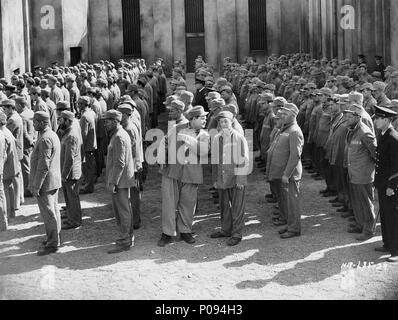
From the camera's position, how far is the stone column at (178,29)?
3625cm

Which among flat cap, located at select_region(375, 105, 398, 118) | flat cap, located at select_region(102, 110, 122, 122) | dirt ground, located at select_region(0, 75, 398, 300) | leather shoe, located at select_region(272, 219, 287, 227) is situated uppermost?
flat cap, located at select_region(102, 110, 122, 122)

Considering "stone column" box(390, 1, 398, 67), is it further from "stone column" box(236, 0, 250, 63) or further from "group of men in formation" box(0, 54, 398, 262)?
"stone column" box(236, 0, 250, 63)

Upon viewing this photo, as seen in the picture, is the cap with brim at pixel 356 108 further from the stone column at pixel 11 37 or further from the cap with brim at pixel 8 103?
the stone column at pixel 11 37

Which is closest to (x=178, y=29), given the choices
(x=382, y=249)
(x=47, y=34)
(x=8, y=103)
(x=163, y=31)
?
(x=163, y=31)

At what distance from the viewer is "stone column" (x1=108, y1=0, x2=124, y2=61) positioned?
119 ft

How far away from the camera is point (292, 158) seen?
10812 millimetres

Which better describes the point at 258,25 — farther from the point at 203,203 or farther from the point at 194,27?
the point at 203,203

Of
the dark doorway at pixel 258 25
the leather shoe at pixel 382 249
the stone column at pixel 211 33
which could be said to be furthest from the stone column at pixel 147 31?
the leather shoe at pixel 382 249

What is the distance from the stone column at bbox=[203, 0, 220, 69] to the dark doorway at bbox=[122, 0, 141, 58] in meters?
3.70

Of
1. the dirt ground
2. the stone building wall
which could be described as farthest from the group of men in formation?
the stone building wall

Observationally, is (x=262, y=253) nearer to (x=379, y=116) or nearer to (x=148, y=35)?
(x=379, y=116)

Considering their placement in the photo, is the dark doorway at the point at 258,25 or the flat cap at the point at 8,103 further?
the dark doorway at the point at 258,25

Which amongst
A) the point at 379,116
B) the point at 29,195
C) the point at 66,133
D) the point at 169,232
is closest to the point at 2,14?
the point at 29,195

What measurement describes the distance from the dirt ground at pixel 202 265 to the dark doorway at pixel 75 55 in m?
21.5
